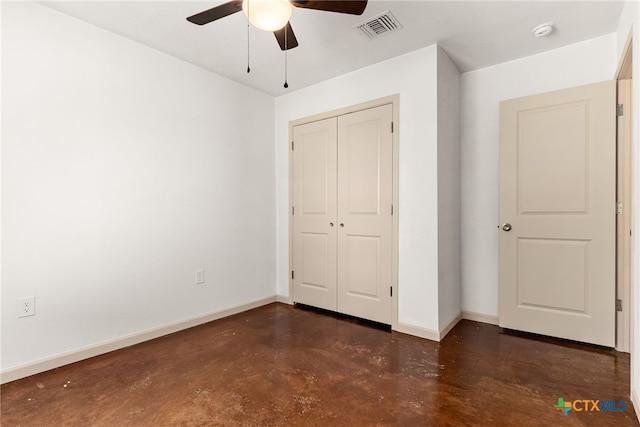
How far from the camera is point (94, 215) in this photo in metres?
2.43

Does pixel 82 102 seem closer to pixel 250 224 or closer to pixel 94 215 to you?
pixel 94 215

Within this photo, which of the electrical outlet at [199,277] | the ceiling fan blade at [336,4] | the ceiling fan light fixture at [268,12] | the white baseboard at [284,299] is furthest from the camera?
the white baseboard at [284,299]

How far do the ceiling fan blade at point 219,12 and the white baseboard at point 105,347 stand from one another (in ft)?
7.80

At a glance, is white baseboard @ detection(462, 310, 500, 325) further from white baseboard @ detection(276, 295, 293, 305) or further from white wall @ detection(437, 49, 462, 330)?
white baseboard @ detection(276, 295, 293, 305)

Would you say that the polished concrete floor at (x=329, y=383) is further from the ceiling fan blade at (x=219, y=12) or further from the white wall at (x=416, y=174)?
the ceiling fan blade at (x=219, y=12)

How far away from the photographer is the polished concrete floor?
1691 mm

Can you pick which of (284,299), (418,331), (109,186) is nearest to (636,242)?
(418,331)

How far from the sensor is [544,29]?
243cm

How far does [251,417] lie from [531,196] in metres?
2.71

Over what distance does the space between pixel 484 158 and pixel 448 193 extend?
1.90 ft

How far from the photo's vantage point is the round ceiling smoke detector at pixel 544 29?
2.39 metres

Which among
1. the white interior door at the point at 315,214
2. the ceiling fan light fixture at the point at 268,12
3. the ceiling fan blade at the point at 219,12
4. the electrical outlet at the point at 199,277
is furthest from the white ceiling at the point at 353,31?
the electrical outlet at the point at 199,277

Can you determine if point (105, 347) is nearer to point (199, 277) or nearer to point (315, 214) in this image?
point (199, 277)

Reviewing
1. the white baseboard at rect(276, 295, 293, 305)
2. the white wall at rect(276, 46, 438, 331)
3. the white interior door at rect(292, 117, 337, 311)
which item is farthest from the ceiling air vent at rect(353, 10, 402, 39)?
the white baseboard at rect(276, 295, 293, 305)
